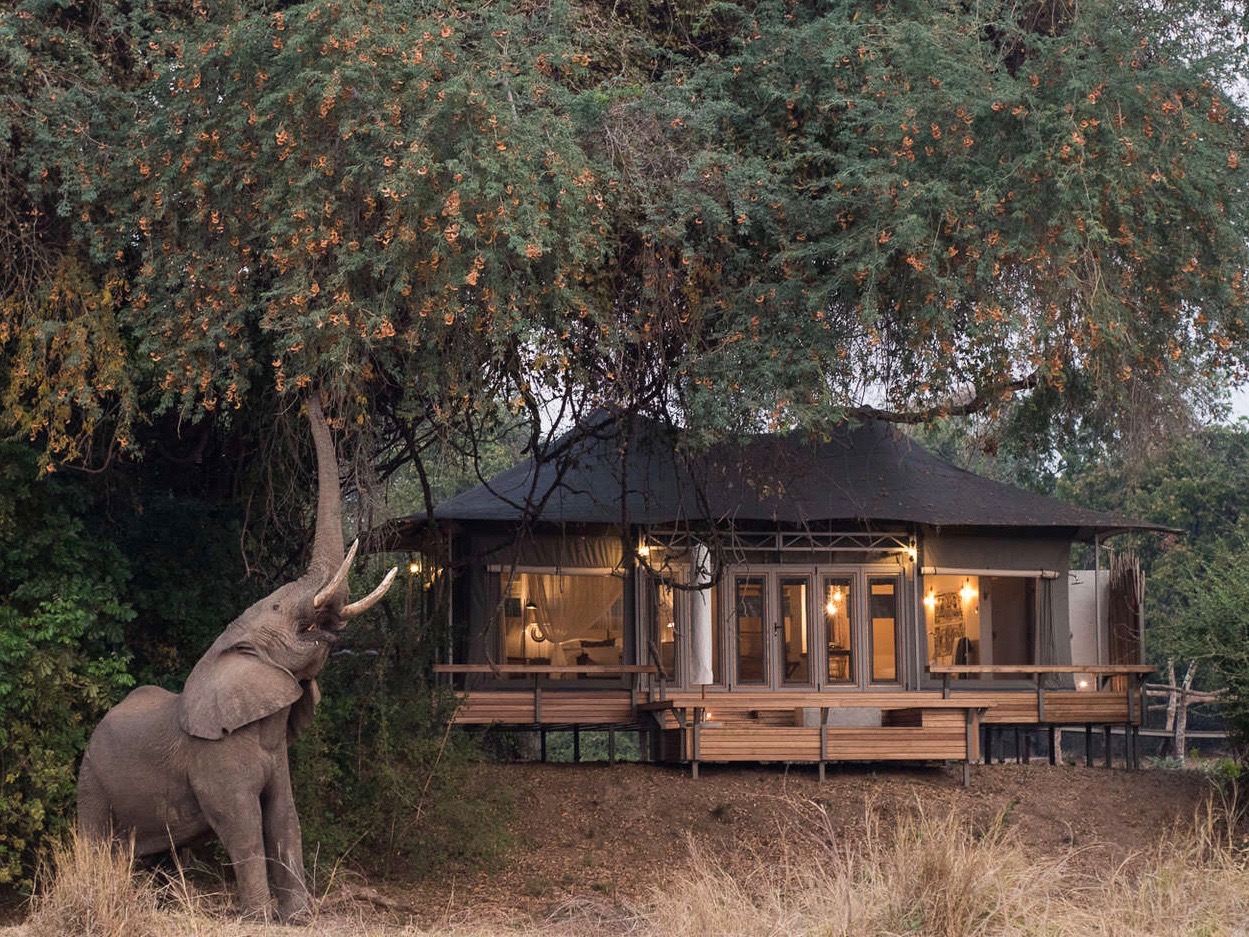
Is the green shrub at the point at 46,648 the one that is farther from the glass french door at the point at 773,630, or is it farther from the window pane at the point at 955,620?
the window pane at the point at 955,620

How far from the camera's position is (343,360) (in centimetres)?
1214

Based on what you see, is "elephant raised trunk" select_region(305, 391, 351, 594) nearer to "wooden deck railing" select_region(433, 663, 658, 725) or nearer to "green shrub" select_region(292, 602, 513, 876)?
"green shrub" select_region(292, 602, 513, 876)

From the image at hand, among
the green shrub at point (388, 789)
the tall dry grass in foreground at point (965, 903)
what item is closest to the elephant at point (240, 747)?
the green shrub at point (388, 789)

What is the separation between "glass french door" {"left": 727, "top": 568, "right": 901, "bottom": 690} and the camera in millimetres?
21891

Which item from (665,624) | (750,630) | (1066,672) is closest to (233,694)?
(665,624)

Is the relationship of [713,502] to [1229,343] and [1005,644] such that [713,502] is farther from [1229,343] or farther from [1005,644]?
[1229,343]

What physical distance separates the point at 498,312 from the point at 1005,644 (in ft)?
45.4

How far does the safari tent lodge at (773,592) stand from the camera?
66.5 feet

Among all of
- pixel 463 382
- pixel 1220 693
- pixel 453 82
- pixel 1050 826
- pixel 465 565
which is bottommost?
pixel 1050 826

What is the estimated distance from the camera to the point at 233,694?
11.1 metres

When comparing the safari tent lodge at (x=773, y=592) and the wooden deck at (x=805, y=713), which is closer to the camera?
the wooden deck at (x=805, y=713)

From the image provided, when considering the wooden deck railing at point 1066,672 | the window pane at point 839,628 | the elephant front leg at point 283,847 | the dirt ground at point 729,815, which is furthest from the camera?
the window pane at point 839,628

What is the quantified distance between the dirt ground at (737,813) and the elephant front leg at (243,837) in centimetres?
362

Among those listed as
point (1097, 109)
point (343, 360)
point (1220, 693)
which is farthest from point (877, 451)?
point (343, 360)
